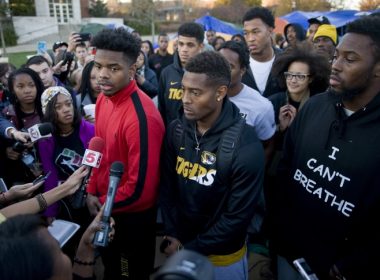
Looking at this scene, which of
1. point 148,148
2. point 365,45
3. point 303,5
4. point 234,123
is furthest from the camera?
point 303,5

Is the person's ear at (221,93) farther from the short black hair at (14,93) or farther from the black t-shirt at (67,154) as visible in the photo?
the short black hair at (14,93)

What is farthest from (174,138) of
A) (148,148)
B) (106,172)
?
(106,172)

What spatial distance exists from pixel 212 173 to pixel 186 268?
1459mm

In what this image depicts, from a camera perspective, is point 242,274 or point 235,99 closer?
point 242,274

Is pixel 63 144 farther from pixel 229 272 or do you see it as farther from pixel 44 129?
pixel 229 272

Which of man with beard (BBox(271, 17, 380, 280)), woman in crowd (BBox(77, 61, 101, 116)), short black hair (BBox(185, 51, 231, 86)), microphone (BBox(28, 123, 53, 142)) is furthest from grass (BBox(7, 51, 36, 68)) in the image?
man with beard (BBox(271, 17, 380, 280))

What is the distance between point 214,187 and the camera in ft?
7.21

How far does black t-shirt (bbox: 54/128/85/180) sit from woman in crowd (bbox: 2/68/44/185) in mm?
487

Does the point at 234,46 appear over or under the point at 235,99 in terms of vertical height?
over

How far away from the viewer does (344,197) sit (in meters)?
1.94

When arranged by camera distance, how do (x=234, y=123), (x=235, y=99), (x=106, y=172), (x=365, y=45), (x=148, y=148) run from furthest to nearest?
(x=235, y=99) < (x=106, y=172) < (x=148, y=148) < (x=234, y=123) < (x=365, y=45)

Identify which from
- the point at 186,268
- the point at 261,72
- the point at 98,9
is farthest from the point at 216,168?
the point at 98,9

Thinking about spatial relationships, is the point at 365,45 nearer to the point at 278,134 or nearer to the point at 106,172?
the point at 278,134

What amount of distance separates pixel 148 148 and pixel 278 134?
4.72ft
